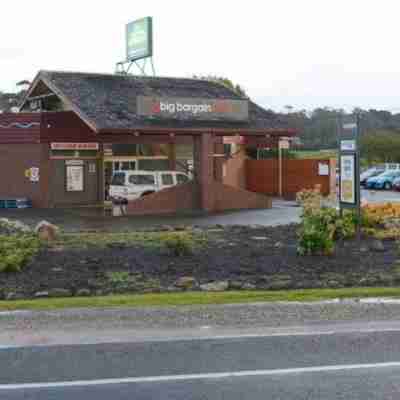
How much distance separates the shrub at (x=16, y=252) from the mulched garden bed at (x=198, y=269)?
133 millimetres

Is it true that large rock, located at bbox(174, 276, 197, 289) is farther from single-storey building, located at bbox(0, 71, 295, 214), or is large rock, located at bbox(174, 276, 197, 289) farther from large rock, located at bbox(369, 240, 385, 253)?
single-storey building, located at bbox(0, 71, 295, 214)

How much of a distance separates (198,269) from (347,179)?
5.06 metres

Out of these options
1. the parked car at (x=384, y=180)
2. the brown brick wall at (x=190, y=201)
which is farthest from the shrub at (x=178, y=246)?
the parked car at (x=384, y=180)

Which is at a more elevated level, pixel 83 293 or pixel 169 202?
pixel 169 202

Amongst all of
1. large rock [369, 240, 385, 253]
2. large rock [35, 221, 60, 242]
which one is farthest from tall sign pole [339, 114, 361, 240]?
large rock [35, 221, 60, 242]

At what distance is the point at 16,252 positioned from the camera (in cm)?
1327

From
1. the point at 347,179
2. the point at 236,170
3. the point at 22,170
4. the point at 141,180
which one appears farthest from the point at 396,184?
the point at 347,179

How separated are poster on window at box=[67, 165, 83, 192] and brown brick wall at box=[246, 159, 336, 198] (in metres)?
12.9

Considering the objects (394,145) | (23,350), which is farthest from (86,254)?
Result: (394,145)

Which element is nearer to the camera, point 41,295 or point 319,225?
point 41,295

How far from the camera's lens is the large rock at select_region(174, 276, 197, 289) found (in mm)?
11949

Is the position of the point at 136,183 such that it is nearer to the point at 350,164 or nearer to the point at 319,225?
the point at 350,164

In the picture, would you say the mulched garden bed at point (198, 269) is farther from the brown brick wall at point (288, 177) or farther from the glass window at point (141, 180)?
the brown brick wall at point (288, 177)

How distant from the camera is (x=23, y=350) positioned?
333 inches
